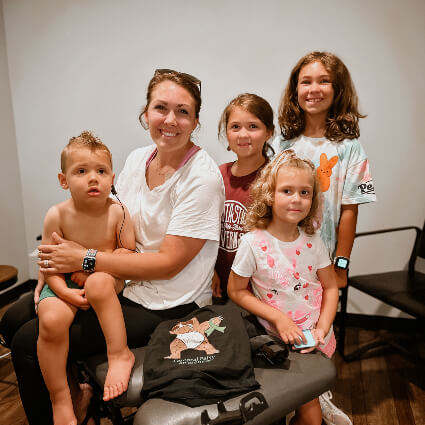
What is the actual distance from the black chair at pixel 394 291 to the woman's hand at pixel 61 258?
1.75 m

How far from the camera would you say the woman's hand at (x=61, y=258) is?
49.6 inches

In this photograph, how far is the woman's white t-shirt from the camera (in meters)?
1.28

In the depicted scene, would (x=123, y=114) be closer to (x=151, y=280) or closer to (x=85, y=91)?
(x=85, y=91)

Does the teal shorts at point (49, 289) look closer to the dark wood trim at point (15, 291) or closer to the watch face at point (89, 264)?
the watch face at point (89, 264)

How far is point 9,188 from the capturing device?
3.08 metres

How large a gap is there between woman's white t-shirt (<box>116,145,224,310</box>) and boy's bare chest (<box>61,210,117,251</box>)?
11 centimetres

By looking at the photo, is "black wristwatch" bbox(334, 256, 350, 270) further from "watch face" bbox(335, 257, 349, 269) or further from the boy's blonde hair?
the boy's blonde hair

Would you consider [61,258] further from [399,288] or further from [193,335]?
[399,288]

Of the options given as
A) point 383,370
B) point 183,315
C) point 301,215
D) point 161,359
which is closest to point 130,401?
point 161,359

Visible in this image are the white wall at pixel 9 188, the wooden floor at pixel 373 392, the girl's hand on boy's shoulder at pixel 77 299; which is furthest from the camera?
the white wall at pixel 9 188

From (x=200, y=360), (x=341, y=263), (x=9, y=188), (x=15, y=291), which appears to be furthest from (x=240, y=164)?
(x=15, y=291)

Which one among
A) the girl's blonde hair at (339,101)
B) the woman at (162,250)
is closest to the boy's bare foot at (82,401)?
the woman at (162,250)

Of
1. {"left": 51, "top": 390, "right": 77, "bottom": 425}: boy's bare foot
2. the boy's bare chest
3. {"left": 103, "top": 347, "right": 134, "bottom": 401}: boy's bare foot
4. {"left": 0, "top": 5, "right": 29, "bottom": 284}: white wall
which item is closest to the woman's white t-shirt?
the boy's bare chest

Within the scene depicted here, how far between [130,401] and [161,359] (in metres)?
0.16
